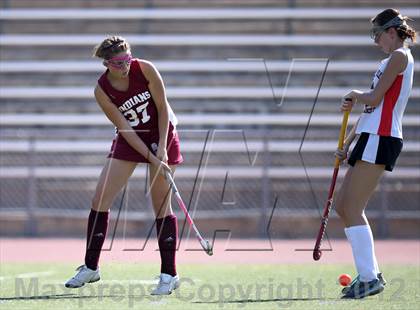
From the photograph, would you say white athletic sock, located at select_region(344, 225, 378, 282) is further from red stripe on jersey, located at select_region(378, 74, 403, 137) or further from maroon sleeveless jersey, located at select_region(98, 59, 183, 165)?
maroon sleeveless jersey, located at select_region(98, 59, 183, 165)

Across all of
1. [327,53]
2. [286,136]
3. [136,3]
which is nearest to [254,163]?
[286,136]

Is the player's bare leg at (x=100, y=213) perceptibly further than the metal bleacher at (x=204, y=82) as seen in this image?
No

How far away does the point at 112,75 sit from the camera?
664 centimetres

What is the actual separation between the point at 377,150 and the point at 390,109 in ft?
0.96

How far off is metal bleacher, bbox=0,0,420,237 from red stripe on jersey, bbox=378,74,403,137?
23.7 feet

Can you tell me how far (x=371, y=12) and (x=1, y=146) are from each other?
19.5ft

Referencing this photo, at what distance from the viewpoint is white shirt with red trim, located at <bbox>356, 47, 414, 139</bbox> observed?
6188 millimetres

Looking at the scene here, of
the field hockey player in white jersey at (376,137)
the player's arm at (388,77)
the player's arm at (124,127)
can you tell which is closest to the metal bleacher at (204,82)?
the player's arm at (124,127)

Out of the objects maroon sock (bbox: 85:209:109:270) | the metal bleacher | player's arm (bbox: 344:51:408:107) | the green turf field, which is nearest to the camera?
the green turf field

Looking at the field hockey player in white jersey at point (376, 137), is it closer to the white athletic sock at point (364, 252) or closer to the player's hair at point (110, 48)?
the white athletic sock at point (364, 252)

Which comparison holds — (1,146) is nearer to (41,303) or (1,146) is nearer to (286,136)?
(286,136)

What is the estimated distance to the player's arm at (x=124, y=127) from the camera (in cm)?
657

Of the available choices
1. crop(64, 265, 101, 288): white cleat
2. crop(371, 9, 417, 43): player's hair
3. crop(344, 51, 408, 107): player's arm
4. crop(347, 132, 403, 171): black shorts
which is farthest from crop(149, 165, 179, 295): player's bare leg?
crop(371, 9, 417, 43): player's hair

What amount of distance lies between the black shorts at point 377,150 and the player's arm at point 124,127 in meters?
1.39
